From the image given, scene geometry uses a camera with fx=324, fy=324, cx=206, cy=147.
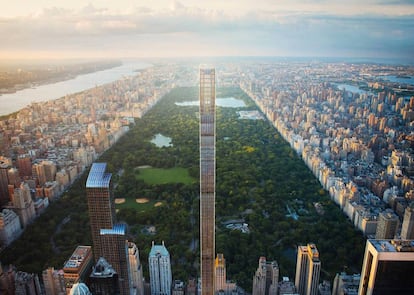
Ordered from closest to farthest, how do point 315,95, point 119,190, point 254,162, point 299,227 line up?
1. point 299,227
2. point 119,190
3. point 254,162
4. point 315,95

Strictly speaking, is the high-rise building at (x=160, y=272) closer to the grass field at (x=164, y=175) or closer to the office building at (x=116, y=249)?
the office building at (x=116, y=249)

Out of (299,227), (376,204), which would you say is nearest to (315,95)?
(376,204)

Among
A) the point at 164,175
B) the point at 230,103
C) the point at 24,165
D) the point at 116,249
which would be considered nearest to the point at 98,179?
the point at 116,249

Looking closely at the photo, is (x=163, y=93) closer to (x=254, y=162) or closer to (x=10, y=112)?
(x=254, y=162)

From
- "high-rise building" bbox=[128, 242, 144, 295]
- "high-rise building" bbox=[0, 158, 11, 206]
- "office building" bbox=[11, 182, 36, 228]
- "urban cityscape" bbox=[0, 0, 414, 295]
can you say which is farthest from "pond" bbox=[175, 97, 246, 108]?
"high-rise building" bbox=[128, 242, 144, 295]

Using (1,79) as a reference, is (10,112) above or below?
below

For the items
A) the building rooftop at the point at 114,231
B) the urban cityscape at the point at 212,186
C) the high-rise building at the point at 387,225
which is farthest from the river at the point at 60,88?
the high-rise building at the point at 387,225

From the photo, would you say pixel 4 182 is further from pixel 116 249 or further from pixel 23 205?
pixel 116 249

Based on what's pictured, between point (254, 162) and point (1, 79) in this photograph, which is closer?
point (1, 79)
